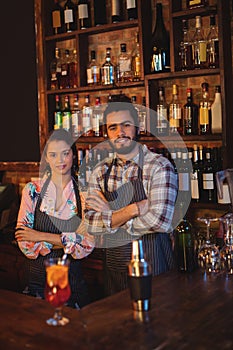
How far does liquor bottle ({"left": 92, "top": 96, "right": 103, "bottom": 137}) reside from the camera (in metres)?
3.70

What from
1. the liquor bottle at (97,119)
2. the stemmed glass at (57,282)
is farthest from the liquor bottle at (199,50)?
the stemmed glass at (57,282)

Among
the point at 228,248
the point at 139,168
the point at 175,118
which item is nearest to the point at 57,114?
the point at 175,118

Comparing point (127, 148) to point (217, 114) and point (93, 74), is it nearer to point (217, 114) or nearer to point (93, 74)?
point (217, 114)

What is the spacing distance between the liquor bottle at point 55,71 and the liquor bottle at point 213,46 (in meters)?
1.24

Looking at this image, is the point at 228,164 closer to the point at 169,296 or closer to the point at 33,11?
the point at 169,296

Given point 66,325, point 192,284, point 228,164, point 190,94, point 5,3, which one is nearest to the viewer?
point 66,325

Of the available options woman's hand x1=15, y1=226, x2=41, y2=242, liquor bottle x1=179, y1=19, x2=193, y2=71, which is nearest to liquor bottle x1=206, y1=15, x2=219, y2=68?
liquor bottle x1=179, y1=19, x2=193, y2=71

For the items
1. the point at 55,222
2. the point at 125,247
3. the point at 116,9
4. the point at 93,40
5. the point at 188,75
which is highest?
the point at 116,9

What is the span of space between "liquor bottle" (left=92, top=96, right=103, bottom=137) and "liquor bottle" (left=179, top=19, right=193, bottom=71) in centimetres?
78

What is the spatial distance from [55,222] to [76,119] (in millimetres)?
1335

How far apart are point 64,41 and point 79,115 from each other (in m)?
0.61

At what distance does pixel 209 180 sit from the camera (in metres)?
3.05

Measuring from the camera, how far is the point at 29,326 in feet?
5.85

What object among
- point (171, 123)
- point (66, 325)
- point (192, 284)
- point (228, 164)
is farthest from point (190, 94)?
point (66, 325)
